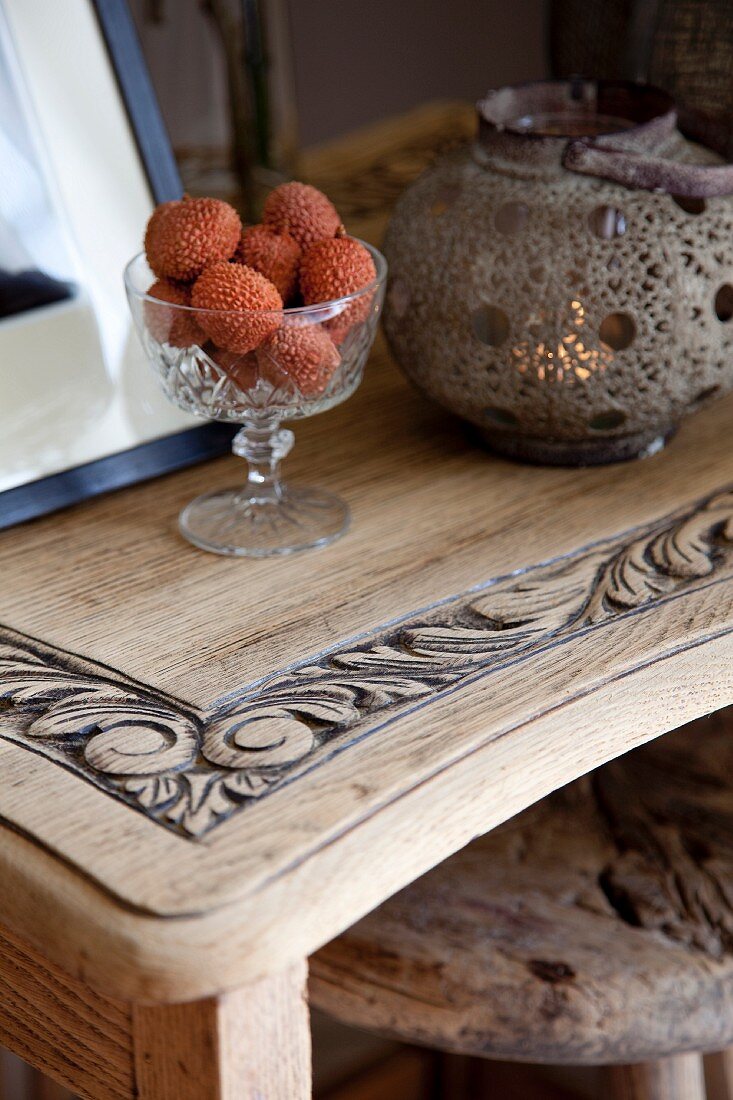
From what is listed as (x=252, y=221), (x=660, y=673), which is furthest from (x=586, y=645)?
(x=252, y=221)

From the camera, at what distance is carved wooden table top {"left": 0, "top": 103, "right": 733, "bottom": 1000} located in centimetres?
39

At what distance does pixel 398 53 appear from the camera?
159cm

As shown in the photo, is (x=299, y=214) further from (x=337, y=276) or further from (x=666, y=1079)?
(x=666, y=1079)

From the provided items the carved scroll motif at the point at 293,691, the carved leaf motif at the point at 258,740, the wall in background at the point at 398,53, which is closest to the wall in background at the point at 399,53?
the wall in background at the point at 398,53

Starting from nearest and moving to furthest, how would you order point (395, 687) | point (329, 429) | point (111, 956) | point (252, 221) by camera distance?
point (111, 956) → point (395, 687) → point (329, 429) → point (252, 221)

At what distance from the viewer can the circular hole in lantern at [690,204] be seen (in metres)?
0.61

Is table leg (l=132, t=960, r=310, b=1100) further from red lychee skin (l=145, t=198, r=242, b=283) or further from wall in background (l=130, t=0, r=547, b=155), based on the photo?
wall in background (l=130, t=0, r=547, b=155)

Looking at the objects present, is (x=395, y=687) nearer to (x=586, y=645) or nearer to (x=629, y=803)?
(x=586, y=645)

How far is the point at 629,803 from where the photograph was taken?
74cm

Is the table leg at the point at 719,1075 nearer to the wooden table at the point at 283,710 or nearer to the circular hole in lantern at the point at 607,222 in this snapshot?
the wooden table at the point at 283,710

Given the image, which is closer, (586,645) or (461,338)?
(586,645)

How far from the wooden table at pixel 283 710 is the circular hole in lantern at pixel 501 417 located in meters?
0.03

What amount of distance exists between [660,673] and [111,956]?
9.3 inches

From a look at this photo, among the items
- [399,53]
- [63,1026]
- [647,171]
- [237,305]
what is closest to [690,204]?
[647,171]
